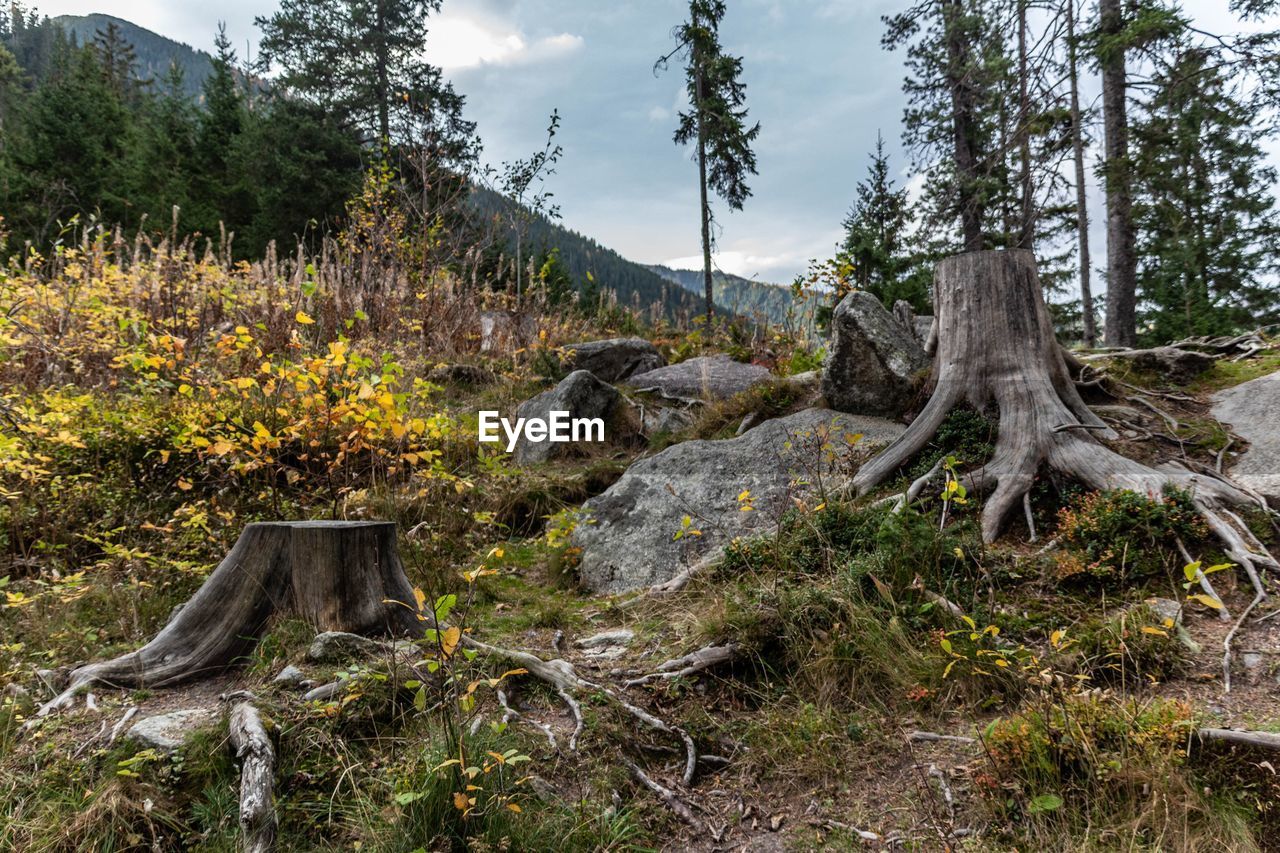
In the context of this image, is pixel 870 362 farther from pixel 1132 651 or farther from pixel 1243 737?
pixel 1243 737

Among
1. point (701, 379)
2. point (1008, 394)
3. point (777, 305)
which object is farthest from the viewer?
point (777, 305)

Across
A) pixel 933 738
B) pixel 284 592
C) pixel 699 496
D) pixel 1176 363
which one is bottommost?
pixel 933 738

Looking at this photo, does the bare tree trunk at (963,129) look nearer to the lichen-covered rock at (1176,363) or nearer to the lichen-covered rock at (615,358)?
the lichen-covered rock at (1176,363)

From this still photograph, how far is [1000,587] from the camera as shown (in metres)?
3.22

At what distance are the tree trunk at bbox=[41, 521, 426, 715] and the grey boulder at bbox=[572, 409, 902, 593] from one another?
5.74 ft

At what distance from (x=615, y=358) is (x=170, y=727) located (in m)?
7.85

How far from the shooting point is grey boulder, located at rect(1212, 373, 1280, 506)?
3616mm

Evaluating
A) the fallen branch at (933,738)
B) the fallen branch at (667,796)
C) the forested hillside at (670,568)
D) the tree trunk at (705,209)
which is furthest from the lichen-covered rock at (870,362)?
the tree trunk at (705,209)

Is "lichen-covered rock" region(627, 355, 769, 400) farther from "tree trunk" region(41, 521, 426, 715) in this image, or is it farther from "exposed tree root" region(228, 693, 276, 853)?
"exposed tree root" region(228, 693, 276, 853)

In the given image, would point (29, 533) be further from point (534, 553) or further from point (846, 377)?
point (846, 377)

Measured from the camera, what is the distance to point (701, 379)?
8203mm

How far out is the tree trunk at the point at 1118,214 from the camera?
314 inches

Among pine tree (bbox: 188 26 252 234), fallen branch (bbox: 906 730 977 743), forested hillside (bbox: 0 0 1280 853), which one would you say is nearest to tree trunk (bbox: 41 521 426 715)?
forested hillside (bbox: 0 0 1280 853)

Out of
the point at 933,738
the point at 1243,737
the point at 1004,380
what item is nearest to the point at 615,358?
the point at 1004,380
